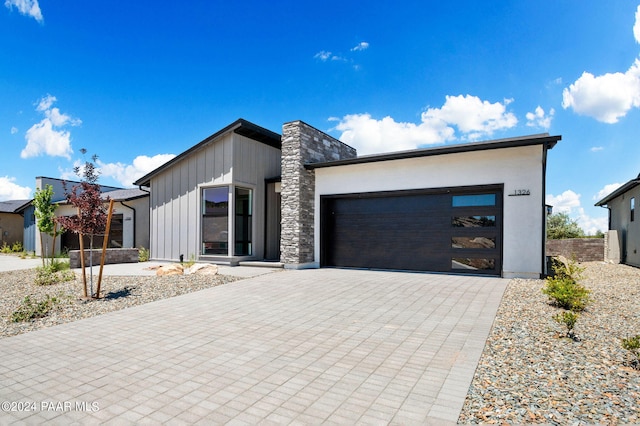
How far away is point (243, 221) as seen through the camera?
13.0m

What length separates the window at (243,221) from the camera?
1276 cm

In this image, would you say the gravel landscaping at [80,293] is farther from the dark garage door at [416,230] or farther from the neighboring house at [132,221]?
the neighboring house at [132,221]

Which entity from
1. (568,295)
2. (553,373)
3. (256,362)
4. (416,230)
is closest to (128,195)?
→ (416,230)

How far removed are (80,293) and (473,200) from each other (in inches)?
406

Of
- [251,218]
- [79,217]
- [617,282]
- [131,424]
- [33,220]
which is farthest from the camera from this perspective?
[33,220]

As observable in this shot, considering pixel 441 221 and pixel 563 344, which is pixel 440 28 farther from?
pixel 563 344

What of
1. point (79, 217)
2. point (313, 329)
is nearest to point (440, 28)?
point (313, 329)

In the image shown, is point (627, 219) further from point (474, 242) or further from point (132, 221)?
point (132, 221)

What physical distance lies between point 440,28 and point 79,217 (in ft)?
35.8

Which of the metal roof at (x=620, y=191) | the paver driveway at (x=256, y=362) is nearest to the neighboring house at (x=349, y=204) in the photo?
the paver driveway at (x=256, y=362)

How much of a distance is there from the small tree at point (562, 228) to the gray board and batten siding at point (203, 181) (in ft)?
71.0

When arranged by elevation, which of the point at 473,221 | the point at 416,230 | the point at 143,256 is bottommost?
the point at 143,256

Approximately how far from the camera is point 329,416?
2.70m

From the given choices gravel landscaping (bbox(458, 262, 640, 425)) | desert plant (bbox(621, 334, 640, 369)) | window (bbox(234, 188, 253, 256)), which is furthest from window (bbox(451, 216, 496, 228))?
window (bbox(234, 188, 253, 256))
